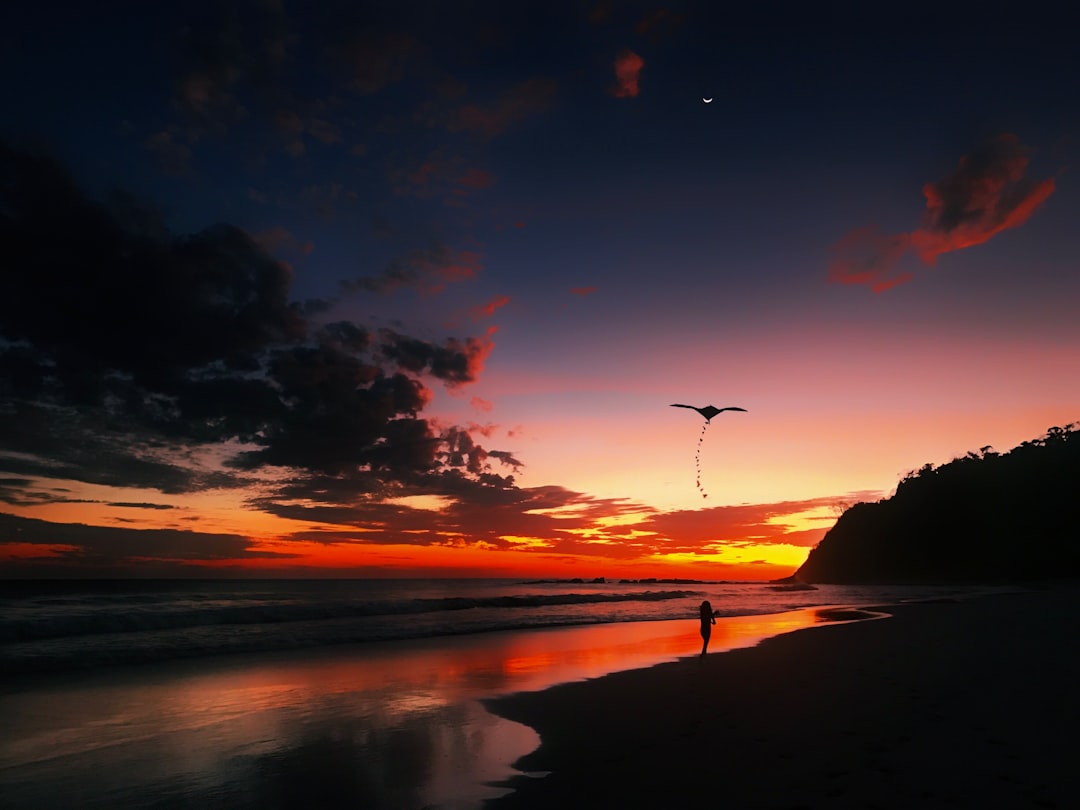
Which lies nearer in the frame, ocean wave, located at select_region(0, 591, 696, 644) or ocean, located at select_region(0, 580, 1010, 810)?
ocean, located at select_region(0, 580, 1010, 810)

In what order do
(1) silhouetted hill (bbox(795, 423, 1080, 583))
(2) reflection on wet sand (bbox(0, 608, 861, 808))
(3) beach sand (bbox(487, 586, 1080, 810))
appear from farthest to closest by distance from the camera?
(1) silhouetted hill (bbox(795, 423, 1080, 583)) → (2) reflection on wet sand (bbox(0, 608, 861, 808)) → (3) beach sand (bbox(487, 586, 1080, 810))

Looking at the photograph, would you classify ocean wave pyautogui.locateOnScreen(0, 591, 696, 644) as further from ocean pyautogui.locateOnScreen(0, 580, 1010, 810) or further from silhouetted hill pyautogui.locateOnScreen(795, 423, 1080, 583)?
silhouetted hill pyautogui.locateOnScreen(795, 423, 1080, 583)

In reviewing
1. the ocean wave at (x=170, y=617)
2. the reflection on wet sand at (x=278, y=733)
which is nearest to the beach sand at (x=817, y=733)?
the reflection on wet sand at (x=278, y=733)

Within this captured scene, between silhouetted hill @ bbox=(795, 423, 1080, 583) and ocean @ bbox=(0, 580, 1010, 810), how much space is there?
318 feet

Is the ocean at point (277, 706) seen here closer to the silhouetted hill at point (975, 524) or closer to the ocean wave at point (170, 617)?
the ocean wave at point (170, 617)

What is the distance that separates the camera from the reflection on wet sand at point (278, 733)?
28.0 ft

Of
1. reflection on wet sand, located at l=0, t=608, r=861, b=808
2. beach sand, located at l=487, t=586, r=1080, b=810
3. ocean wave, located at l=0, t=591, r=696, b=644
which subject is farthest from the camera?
ocean wave, located at l=0, t=591, r=696, b=644

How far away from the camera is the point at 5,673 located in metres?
19.9

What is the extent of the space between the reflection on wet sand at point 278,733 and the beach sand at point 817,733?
4.22ft

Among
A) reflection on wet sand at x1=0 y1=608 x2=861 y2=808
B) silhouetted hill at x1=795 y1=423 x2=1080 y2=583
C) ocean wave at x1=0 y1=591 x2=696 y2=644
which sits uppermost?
silhouetted hill at x1=795 y1=423 x2=1080 y2=583

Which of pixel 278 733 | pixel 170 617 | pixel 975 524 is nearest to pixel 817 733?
pixel 278 733

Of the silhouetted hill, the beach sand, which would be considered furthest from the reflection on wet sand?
the silhouetted hill

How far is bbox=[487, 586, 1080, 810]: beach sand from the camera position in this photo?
757cm

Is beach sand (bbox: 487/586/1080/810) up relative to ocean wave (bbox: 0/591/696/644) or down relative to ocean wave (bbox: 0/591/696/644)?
down
